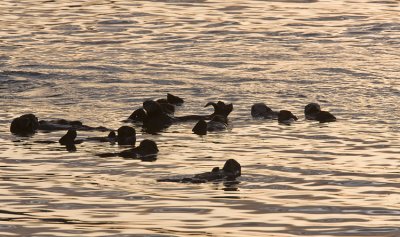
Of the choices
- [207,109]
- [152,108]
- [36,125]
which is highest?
[152,108]

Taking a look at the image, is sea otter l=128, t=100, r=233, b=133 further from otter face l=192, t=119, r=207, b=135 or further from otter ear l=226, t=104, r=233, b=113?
otter face l=192, t=119, r=207, b=135

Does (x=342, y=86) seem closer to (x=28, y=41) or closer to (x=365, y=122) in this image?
(x=365, y=122)

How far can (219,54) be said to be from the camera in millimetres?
24984

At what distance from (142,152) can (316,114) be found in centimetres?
360

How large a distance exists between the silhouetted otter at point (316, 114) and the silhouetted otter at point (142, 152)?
131 inches

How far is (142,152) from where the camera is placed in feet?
51.6

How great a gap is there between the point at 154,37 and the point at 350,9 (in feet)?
20.3

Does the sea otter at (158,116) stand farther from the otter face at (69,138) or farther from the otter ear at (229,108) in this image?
the otter face at (69,138)

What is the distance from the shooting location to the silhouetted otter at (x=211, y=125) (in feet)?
57.3

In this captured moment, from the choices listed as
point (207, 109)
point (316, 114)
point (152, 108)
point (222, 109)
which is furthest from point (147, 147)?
point (207, 109)

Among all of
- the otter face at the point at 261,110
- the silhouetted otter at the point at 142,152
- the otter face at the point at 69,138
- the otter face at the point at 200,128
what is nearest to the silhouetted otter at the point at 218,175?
the silhouetted otter at the point at 142,152

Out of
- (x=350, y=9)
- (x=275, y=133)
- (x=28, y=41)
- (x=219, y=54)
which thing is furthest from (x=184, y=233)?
(x=350, y=9)

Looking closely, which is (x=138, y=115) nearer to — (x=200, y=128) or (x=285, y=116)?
(x=200, y=128)

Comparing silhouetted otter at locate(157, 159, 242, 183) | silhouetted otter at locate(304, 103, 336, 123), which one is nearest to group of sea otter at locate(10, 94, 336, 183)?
silhouetted otter at locate(304, 103, 336, 123)
